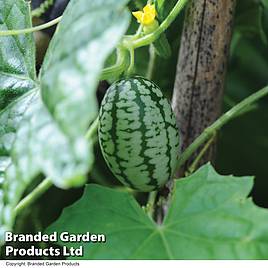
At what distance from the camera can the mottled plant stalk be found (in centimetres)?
105

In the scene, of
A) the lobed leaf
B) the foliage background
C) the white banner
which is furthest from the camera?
the foliage background

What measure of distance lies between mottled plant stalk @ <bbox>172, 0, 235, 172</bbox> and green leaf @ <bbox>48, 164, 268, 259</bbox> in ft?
0.64

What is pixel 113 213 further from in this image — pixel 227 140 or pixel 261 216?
pixel 227 140

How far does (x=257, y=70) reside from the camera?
1.79 m

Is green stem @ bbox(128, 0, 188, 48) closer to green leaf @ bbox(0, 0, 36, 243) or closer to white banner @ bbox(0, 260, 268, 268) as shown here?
green leaf @ bbox(0, 0, 36, 243)

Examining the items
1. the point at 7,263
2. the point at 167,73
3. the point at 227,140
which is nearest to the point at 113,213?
the point at 7,263

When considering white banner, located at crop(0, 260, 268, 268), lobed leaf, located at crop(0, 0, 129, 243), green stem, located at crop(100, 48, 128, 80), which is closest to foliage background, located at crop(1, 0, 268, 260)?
green stem, located at crop(100, 48, 128, 80)

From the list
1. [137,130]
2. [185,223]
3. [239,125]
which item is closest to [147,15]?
[137,130]

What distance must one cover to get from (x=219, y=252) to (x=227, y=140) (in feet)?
2.92

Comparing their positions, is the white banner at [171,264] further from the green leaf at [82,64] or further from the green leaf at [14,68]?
the green leaf at [82,64]

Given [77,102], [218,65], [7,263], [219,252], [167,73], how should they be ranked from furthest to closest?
[167,73]
[218,65]
[7,263]
[219,252]
[77,102]

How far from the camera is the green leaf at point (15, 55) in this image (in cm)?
97

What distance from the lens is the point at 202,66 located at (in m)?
1.09

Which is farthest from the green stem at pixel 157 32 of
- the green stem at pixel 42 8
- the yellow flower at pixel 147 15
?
the green stem at pixel 42 8
